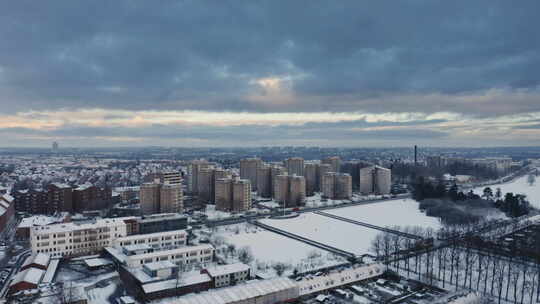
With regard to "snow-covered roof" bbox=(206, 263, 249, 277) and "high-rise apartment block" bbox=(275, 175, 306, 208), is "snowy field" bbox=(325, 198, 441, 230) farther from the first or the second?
"snow-covered roof" bbox=(206, 263, 249, 277)

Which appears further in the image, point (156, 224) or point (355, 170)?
point (355, 170)

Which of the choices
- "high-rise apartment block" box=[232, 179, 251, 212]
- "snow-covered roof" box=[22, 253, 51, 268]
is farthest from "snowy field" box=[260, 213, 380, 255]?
"snow-covered roof" box=[22, 253, 51, 268]

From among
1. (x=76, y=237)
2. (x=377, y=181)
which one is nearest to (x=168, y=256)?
(x=76, y=237)

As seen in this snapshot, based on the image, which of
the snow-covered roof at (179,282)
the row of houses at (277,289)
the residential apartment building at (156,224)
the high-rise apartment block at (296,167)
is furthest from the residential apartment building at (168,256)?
the high-rise apartment block at (296,167)

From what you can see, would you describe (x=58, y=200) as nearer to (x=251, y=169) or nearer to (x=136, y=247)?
(x=136, y=247)

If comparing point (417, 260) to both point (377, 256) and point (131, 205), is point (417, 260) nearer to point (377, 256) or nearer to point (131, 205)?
point (377, 256)
